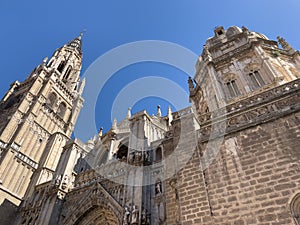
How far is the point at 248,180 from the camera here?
6090mm

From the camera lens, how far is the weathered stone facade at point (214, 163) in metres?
5.86

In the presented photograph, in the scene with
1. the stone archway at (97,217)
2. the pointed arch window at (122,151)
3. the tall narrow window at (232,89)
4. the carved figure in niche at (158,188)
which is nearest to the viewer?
the carved figure in niche at (158,188)

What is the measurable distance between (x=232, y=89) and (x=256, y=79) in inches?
52.4

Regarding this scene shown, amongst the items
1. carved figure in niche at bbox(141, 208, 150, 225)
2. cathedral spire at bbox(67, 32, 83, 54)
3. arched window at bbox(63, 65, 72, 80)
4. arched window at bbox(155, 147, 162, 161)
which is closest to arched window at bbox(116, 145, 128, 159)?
arched window at bbox(155, 147, 162, 161)

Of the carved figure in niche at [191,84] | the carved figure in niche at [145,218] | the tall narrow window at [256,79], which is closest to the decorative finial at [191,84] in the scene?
the carved figure in niche at [191,84]

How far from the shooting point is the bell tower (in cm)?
1847

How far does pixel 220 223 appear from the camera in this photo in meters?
5.75

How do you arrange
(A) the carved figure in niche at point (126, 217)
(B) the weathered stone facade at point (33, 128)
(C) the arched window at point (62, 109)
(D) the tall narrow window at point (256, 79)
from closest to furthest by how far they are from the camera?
(A) the carved figure in niche at point (126, 217) < (D) the tall narrow window at point (256, 79) < (B) the weathered stone facade at point (33, 128) < (C) the arched window at point (62, 109)

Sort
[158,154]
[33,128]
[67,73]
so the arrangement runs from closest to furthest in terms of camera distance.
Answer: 1. [158,154]
2. [33,128]
3. [67,73]

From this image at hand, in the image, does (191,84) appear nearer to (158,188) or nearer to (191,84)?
(191,84)

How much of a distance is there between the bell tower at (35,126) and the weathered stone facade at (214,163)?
10.8 ft

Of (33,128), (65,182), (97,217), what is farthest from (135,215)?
(33,128)

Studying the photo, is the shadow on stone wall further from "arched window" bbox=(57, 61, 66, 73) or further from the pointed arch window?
"arched window" bbox=(57, 61, 66, 73)

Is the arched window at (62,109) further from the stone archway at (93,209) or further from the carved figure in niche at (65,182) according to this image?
the stone archway at (93,209)
